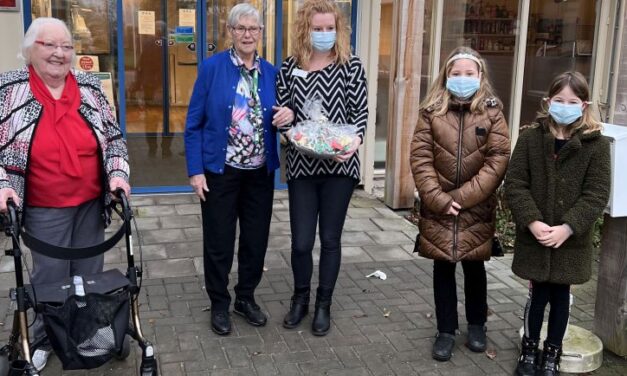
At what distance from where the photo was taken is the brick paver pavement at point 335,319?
381 centimetres

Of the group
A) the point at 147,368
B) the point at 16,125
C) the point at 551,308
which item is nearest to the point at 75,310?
the point at 147,368

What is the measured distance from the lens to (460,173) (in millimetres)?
3705

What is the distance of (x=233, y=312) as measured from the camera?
14.6 feet

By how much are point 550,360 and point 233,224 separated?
2.00m

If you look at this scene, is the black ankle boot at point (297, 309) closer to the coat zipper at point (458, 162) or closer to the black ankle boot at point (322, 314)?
the black ankle boot at point (322, 314)

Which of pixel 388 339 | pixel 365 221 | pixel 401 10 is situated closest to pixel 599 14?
pixel 401 10

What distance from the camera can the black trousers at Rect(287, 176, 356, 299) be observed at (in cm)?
402

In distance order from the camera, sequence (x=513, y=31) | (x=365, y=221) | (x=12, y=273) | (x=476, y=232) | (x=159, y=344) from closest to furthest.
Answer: (x=476, y=232), (x=159, y=344), (x=12, y=273), (x=365, y=221), (x=513, y=31)

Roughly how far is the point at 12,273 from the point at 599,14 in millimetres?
7297

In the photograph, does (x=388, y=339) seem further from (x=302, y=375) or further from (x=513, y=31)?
(x=513, y=31)

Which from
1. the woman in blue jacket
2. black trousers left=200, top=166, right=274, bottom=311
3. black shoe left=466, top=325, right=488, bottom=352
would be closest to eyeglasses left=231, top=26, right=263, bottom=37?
the woman in blue jacket

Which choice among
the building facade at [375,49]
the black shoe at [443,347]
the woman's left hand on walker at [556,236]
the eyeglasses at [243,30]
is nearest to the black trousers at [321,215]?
the black shoe at [443,347]

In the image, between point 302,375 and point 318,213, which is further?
point 318,213

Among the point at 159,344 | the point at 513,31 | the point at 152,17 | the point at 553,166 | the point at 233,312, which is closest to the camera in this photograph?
the point at 553,166
